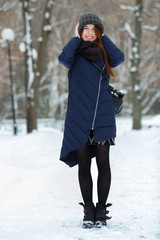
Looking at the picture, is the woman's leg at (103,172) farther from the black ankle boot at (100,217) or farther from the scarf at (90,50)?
the scarf at (90,50)

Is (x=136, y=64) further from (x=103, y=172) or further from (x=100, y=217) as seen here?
(x=100, y=217)

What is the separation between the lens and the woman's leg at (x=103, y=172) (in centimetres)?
346

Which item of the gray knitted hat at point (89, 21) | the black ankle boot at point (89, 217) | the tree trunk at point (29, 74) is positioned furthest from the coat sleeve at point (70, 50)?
the tree trunk at point (29, 74)

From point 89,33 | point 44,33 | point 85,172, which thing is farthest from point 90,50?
point 44,33

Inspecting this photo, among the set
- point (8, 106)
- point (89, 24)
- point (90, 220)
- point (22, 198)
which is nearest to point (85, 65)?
point (89, 24)

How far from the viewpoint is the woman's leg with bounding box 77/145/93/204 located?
349 cm

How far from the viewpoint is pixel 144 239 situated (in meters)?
3.13

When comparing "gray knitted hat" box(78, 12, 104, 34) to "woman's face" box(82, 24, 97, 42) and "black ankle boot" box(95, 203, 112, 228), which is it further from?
"black ankle boot" box(95, 203, 112, 228)

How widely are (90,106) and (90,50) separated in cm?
48

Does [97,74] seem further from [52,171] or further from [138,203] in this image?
[52,171]

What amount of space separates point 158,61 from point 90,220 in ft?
76.8

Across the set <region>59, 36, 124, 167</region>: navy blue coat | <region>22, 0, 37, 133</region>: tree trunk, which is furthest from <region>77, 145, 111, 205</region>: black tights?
<region>22, 0, 37, 133</region>: tree trunk

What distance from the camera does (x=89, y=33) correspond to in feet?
11.4

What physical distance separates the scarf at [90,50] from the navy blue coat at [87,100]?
0.15ft
